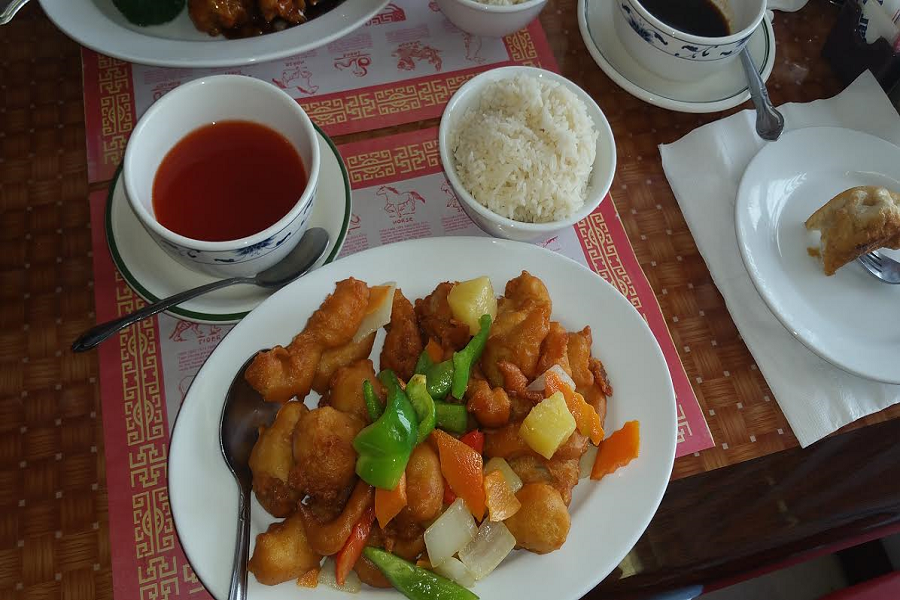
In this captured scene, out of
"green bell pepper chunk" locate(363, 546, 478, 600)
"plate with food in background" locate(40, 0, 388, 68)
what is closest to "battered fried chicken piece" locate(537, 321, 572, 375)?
"green bell pepper chunk" locate(363, 546, 478, 600)

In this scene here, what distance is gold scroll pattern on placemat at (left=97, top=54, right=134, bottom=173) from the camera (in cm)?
166

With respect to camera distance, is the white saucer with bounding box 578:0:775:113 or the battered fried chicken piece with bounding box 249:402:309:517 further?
the white saucer with bounding box 578:0:775:113

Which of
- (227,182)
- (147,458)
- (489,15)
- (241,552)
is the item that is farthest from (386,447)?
(489,15)

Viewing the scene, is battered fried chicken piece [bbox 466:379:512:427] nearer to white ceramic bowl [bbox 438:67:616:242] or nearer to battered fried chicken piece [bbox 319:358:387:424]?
battered fried chicken piece [bbox 319:358:387:424]

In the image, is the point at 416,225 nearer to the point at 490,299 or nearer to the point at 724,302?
the point at 490,299

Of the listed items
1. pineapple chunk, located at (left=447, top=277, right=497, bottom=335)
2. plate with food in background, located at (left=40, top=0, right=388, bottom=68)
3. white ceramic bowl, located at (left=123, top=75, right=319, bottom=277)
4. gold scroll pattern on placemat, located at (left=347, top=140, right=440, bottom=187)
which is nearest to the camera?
white ceramic bowl, located at (left=123, top=75, right=319, bottom=277)

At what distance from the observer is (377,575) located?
118 cm

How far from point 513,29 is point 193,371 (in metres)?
1.23

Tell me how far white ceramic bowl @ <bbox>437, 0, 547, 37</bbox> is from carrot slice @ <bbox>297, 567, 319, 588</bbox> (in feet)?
4.56

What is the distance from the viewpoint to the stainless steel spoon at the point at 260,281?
129cm

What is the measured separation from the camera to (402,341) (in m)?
1.35

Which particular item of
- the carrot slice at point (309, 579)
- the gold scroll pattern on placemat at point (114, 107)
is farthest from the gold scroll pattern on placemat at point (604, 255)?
the gold scroll pattern on placemat at point (114, 107)

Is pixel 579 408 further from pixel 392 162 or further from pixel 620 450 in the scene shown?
pixel 392 162

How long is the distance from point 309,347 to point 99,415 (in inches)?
19.9
